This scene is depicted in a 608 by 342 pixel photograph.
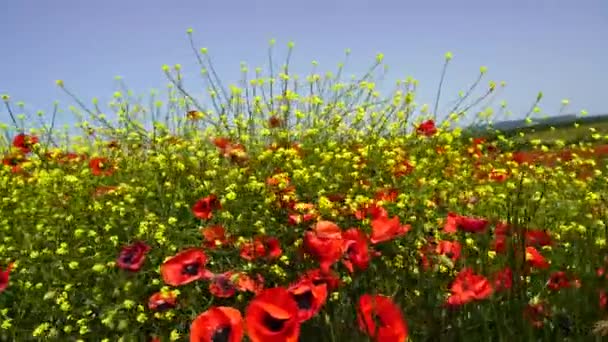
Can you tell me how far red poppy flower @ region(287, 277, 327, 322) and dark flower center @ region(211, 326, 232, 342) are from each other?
16cm

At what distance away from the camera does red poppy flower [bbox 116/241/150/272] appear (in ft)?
8.59

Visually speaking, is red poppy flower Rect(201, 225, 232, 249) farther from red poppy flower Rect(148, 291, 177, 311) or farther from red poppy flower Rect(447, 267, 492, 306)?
red poppy flower Rect(447, 267, 492, 306)

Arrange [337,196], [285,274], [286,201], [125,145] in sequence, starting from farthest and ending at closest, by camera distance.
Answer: [125,145], [337,196], [286,201], [285,274]

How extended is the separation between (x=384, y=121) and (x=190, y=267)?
4458 millimetres

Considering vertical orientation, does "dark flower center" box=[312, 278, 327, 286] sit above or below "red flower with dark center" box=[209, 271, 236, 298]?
above

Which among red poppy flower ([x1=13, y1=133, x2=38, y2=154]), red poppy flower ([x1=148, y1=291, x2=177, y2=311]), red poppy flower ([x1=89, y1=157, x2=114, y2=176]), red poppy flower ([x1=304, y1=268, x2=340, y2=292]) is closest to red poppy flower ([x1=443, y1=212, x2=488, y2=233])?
red poppy flower ([x1=304, y1=268, x2=340, y2=292])

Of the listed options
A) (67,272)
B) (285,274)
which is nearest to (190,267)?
(285,274)

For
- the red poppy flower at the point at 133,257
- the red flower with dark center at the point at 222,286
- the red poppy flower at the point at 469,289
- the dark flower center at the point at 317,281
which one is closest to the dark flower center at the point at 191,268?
the red flower with dark center at the point at 222,286

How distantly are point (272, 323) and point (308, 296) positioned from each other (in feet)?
0.54

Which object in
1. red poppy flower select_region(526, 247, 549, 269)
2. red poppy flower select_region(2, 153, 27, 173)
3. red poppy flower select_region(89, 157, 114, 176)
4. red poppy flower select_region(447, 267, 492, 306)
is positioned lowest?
red poppy flower select_region(2, 153, 27, 173)

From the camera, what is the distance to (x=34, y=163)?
18.5ft

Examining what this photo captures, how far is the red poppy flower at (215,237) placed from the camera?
2.74 meters

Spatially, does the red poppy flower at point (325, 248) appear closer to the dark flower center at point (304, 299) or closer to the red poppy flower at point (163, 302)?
the dark flower center at point (304, 299)

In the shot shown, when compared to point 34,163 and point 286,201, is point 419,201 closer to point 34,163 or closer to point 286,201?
point 286,201
